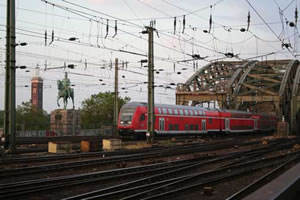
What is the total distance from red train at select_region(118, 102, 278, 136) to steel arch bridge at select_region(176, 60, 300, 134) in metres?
9.35

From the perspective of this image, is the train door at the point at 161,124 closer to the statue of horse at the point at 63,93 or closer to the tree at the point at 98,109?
the statue of horse at the point at 63,93

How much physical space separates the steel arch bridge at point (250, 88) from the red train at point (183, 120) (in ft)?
30.7

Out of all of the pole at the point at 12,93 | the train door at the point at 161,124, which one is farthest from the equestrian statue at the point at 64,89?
the pole at the point at 12,93

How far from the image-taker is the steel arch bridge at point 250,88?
68.8 m

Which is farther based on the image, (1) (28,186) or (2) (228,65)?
(2) (228,65)

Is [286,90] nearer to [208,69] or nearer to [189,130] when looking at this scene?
[208,69]

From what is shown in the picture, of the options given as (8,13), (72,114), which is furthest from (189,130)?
(8,13)

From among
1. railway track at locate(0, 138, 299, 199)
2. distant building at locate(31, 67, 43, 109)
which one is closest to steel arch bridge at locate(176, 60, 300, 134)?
railway track at locate(0, 138, 299, 199)

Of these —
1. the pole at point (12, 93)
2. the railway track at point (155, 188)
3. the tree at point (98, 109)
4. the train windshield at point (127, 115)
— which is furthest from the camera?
the tree at point (98, 109)

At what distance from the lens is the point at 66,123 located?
44.2 meters

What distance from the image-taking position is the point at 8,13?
74.7 ft

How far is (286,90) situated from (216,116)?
3269 centimetres

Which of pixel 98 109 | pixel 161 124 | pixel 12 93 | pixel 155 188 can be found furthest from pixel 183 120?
pixel 98 109

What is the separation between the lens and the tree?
3578 inches
